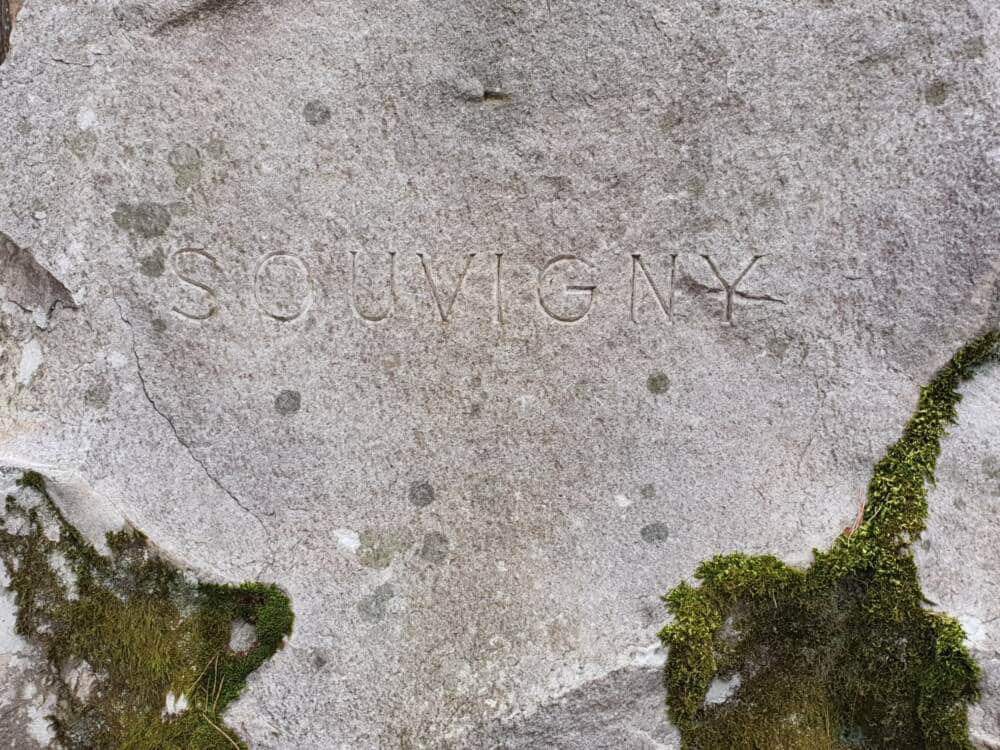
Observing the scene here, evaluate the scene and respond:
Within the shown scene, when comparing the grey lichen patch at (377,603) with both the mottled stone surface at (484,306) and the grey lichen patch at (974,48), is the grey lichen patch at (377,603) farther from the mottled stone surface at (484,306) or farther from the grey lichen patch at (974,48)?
the grey lichen patch at (974,48)

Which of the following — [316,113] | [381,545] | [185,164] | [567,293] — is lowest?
[381,545]

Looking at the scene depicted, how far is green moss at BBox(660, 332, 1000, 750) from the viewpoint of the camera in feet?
7.22

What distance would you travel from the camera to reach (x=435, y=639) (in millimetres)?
2254

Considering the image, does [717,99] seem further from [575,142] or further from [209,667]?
[209,667]

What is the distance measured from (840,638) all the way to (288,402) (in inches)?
75.8

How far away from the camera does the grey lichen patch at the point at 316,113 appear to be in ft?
7.45

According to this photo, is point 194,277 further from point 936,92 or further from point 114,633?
point 936,92

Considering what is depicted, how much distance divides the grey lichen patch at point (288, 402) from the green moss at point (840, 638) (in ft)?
4.41

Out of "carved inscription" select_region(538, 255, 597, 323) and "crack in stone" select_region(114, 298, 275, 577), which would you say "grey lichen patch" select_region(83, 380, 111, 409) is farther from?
"carved inscription" select_region(538, 255, 597, 323)

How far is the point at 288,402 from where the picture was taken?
229 centimetres

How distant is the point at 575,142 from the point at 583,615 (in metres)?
1.52

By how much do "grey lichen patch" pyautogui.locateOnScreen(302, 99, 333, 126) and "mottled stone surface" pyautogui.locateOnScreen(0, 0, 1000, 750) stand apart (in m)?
0.01

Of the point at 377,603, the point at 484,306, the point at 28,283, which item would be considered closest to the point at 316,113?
the point at 484,306

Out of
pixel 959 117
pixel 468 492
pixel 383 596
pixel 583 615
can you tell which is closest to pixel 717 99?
pixel 959 117
